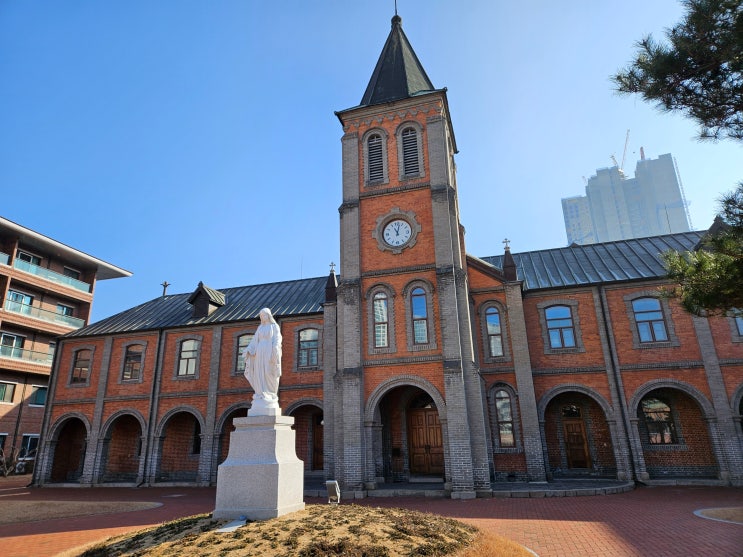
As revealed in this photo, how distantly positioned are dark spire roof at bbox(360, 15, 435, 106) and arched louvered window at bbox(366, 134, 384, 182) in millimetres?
1720

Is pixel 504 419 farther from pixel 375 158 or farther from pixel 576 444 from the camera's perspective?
pixel 375 158

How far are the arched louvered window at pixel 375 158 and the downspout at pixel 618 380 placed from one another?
11.0m

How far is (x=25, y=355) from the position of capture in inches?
1175

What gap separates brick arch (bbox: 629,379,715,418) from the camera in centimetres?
1781

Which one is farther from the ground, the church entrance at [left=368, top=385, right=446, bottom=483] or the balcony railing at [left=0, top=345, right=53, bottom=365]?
the balcony railing at [left=0, top=345, right=53, bottom=365]

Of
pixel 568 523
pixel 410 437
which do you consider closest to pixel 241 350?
pixel 410 437

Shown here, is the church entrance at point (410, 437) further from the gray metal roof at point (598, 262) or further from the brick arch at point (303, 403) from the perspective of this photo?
→ the gray metal roof at point (598, 262)

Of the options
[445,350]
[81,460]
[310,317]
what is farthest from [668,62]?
[81,460]

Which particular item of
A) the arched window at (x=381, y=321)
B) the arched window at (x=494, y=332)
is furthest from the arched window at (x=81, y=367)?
the arched window at (x=494, y=332)

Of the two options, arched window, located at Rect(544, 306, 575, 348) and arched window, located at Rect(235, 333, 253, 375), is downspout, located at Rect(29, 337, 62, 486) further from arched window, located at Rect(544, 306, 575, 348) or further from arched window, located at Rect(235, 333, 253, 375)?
arched window, located at Rect(544, 306, 575, 348)

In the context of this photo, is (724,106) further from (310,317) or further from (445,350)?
(310,317)

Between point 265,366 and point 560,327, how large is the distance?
14777mm

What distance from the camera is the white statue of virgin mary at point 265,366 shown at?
1003 cm

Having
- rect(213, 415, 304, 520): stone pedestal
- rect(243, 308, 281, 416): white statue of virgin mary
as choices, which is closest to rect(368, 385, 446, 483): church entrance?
rect(243, 308, 281, 416): white statue of virgin mary
